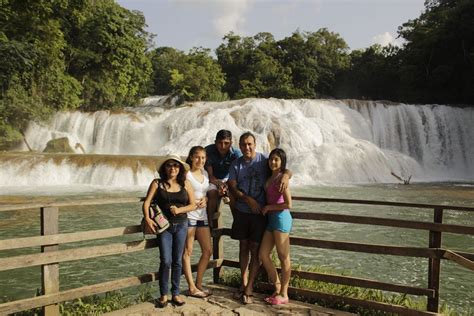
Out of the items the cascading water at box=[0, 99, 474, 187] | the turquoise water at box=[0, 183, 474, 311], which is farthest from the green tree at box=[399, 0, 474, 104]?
the turquoise water at box=[0, 183, 474, 311]

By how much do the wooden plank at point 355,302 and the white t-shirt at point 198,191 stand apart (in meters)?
1.29

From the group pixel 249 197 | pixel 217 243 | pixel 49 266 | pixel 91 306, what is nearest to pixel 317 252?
pixel 217 243

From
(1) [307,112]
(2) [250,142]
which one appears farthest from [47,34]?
(2) [250,142]

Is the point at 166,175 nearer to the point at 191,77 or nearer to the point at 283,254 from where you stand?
the point at 283,254

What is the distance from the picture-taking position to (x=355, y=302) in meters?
5.11

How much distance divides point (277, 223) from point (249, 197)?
0.40m

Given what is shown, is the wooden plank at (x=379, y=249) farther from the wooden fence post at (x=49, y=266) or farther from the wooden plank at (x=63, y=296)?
the wooden fence post at (x=49, y=266)

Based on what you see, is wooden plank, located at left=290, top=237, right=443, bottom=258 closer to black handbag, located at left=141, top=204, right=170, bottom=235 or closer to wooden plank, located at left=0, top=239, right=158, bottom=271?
black handbag, located at left=141, top=204, right=170, bottom=235

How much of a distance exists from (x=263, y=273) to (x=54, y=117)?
2773 centimetres

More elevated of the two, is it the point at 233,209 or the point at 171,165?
the point at 171,165

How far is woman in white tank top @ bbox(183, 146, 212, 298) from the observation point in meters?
5.33

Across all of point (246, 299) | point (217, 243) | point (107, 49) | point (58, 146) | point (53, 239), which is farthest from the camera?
point (107, 49)

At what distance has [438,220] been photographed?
5.03m

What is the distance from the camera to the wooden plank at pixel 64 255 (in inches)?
166
